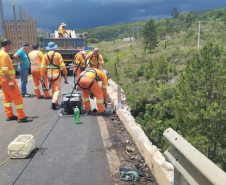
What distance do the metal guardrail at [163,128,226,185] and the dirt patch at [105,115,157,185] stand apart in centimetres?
135

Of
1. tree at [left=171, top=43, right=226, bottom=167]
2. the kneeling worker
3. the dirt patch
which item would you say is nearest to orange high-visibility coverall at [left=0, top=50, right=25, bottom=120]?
the kneeling worker

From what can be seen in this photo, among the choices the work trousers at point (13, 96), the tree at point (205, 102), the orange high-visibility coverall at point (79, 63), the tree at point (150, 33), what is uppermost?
the tree at point (150, 33)

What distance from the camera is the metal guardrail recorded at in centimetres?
164

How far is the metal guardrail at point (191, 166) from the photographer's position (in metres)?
1.64

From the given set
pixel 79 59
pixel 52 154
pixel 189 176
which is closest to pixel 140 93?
pixel 79 59

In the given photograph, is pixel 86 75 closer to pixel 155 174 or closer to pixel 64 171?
pixel 64 171

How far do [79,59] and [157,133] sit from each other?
961 cm

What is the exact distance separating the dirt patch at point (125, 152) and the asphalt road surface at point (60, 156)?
29 cm

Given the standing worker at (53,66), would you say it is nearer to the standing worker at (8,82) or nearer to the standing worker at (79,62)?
the standing worker at (8,82)

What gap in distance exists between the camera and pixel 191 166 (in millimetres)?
2049

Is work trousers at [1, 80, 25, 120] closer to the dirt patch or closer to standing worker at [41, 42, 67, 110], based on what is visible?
standing worker at [41, 42, 67, 110]

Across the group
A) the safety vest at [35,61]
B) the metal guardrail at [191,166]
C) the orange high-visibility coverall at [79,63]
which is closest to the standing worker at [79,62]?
the orange high-visibility coverall at [79,63]

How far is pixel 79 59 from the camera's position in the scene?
1054 centimetres

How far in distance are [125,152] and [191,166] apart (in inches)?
102
